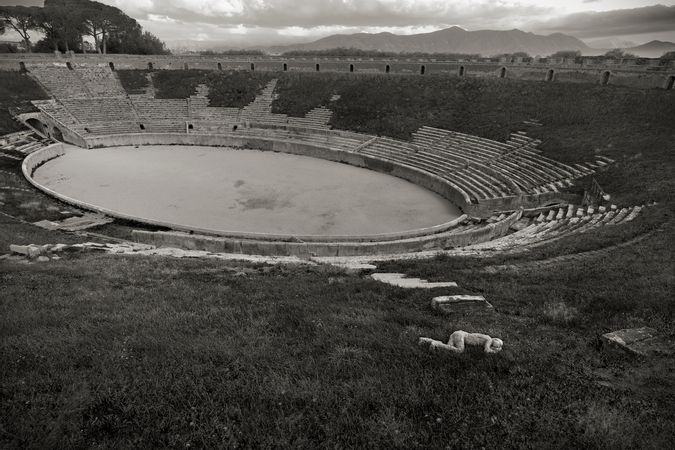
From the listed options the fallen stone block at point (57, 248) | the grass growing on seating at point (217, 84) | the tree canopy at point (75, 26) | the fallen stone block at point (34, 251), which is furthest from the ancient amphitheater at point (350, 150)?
the tree canopy at point (75, 26)

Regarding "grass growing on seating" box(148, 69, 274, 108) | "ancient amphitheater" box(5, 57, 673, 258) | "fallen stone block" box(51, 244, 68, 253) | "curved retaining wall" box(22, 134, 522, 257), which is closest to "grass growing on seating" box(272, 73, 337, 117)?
"ancient amphitheater" box(5, 57, 673, 258)

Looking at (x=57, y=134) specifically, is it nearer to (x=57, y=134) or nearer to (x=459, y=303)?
(x=57, y=134)

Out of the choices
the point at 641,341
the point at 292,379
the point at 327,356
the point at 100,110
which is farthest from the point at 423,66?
the point at 292,379

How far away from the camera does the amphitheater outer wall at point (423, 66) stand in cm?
2922

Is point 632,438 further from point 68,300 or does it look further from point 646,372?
point 68,300

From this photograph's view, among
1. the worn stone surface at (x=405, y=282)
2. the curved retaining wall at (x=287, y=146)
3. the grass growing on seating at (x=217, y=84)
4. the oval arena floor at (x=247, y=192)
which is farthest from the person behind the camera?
the grass growing on seating at (x=217, y=84)

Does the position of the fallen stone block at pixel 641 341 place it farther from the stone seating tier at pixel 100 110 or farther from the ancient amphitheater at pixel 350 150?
the stone seating tier at pixel 100 110

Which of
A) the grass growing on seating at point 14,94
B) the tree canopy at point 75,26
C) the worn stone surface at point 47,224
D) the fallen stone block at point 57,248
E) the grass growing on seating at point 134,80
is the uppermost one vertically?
the tree canopy at point 75,26

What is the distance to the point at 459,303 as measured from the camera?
8.18 m

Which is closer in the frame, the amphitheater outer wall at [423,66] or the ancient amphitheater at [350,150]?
the ancient amphitheater at [350,150]

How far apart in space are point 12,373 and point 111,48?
6664 cm

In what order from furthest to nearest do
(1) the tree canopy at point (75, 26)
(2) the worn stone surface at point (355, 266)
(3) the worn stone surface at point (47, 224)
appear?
(1) the tree canopy at point (75, 26), (3) the worn stone surface at point (47, 224), (2) the worn stone surface at point (355, 266)

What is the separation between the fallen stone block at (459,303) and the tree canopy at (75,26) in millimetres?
59873

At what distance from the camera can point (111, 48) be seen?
59.1m
